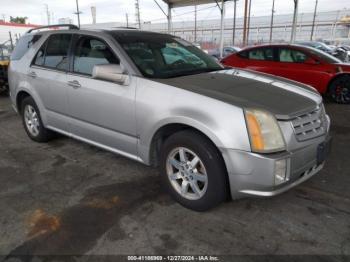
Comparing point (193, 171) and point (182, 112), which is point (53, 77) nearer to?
point (182, 112)

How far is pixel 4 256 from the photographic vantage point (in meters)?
2.38

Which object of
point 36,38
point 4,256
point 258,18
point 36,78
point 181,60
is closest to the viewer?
point 4,256

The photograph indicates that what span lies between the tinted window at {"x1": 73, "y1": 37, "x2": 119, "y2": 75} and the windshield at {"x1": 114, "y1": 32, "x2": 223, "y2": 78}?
0.18 metres

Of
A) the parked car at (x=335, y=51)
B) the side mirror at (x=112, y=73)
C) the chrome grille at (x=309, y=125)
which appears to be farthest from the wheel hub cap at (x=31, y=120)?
the parked car at (x=335, y=51)

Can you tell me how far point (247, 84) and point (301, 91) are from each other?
56 centimetres

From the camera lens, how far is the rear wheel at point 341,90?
7508 mm

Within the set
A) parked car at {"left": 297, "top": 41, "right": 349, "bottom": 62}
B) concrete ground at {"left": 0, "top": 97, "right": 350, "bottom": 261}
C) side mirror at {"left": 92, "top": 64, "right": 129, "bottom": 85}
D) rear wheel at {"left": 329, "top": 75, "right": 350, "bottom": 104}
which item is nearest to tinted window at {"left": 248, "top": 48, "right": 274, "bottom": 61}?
rear wheel at {"left": 329, "top": 75, "right": 350, "bottom": 104}

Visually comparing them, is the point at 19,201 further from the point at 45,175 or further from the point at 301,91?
the point at 301,91

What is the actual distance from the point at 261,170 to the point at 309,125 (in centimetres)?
69

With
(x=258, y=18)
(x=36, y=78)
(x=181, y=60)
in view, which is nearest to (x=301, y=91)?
(x=181, y=60)

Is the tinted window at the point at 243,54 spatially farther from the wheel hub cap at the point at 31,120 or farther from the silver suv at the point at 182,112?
the wheel hub cap at the point at 31,120

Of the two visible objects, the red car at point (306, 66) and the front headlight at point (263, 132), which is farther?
the red car at point (306, 66)

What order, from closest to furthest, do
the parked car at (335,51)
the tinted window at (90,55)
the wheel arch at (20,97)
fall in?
the tinted window at (90,55)
the wheel arch at (20,97)
the parked car at (335,51)

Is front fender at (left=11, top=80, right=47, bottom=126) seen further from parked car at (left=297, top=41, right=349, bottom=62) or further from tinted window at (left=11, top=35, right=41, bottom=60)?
parked car at (left=297, top=41, right=349, bottom=62)
